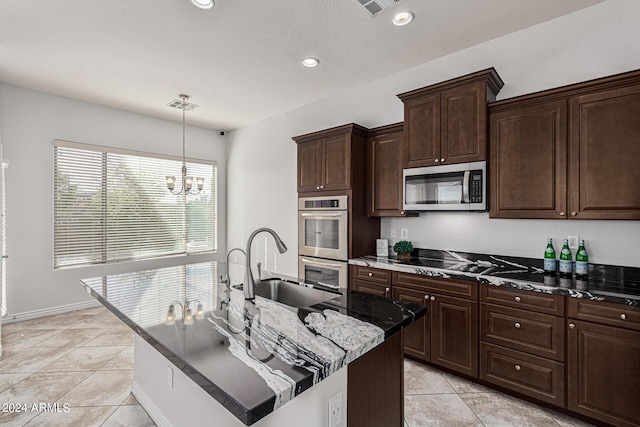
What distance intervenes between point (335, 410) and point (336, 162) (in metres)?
2.67

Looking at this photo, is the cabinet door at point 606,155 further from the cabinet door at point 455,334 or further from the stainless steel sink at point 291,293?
the stainless steel sink at point 291,293

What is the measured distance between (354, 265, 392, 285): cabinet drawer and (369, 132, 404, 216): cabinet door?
624mm

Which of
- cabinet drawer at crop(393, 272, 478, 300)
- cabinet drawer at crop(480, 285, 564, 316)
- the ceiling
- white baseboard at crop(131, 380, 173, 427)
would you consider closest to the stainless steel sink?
white baseboard at crop(131, 380, 173, 427)

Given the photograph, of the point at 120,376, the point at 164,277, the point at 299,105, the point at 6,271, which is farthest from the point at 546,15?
the point at 6,271

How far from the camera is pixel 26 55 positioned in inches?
124

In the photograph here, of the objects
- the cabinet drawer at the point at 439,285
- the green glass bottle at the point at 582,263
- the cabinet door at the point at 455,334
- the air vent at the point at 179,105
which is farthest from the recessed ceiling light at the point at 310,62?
the green glass bottle at the point at 582,263

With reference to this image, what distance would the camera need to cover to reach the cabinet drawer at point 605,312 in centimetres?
184

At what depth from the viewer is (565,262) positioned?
2.36 meters

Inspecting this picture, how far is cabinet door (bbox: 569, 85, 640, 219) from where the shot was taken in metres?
2.03

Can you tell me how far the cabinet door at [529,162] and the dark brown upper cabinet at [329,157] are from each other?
1328mm

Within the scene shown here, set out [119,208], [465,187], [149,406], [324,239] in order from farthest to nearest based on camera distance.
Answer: [119,208], [324,239], [465,187], [149,406]

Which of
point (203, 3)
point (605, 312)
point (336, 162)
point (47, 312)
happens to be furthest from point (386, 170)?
point (47, 312)

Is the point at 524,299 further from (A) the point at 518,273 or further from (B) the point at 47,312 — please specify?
(B) the point at 47,312

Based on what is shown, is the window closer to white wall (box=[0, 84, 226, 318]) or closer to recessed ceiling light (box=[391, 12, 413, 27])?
white wall (box=[0, 84, 226, 318])
